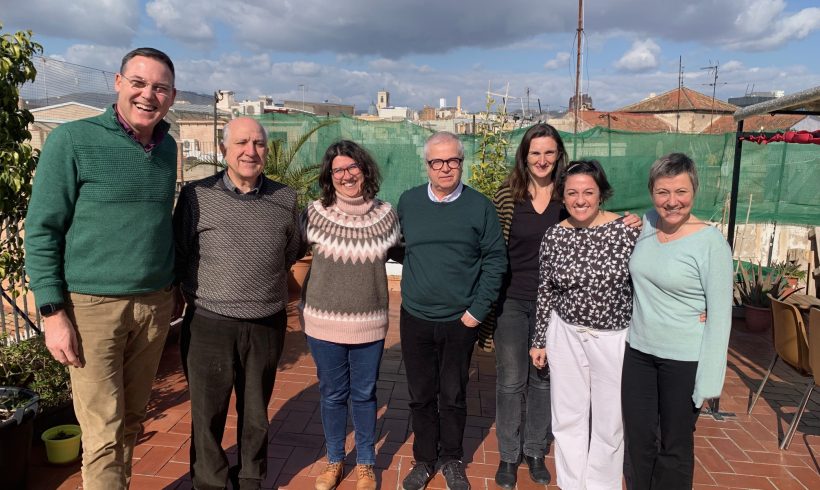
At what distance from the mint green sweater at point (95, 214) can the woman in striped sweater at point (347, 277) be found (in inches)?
29.9

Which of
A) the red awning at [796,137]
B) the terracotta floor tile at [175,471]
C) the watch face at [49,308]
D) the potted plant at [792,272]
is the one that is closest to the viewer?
the watch face at [49,308]

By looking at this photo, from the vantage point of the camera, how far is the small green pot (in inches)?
117

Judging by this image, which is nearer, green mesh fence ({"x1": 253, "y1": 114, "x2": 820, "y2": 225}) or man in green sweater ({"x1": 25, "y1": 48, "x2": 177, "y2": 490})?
man in green sweater ({"x1": 25, "y1": 48, "x2": 177, "y2": 490})

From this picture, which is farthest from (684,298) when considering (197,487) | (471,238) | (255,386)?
(197,487)

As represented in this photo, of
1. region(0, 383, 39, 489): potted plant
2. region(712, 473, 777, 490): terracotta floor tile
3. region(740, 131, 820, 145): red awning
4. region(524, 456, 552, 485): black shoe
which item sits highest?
region(740, 131, 820, 145): red awning

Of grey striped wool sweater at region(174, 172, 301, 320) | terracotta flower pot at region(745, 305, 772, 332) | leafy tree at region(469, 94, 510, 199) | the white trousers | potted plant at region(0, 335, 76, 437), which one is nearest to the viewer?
grey striped wool sweater at region(174, 172, 301, 320)

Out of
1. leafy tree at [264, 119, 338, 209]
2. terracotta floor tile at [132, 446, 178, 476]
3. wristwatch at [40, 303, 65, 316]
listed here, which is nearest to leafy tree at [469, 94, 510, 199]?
leafy tree at [264, 119, 338, 209]

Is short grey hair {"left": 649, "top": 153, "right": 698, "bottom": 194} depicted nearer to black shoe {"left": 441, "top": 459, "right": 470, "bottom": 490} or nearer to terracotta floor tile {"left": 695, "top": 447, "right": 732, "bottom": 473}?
black shoe {"left": 441, "top": 459, "right": 470, "bottom": 490}

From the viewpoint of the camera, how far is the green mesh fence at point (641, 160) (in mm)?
9289

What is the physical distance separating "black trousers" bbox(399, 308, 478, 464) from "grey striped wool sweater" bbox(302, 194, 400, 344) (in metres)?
0.23

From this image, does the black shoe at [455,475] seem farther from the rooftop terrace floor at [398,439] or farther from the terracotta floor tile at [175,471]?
the terracotta floor tile at [175,471]

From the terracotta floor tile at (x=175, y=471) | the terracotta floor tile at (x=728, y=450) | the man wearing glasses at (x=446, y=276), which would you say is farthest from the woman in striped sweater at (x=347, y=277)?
the terracotta floor tile at (x=728, y=450)

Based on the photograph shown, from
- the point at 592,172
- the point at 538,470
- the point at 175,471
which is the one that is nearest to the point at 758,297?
the point at 538,470

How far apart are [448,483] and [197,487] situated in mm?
1268
